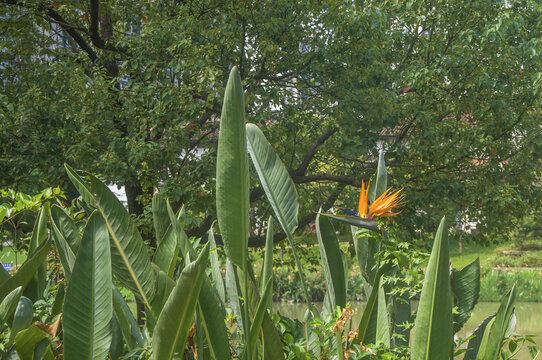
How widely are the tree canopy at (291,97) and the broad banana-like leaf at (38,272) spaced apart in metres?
2.87

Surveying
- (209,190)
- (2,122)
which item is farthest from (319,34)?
(2,122)

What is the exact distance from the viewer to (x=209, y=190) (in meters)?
4.89

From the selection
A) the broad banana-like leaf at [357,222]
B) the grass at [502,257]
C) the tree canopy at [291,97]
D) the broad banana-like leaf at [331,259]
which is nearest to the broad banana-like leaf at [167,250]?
the broad banana-like leaf at [331,259]

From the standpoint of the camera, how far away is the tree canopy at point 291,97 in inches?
193

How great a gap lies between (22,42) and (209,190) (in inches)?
98.6

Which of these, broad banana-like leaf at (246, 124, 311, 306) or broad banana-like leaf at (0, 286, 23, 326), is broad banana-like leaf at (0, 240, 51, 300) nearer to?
broad banana-like leaf at (0, 286, 23, 326)

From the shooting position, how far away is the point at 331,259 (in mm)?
1614

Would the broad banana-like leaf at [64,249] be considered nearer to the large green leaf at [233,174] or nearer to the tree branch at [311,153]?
the large green leaf at [233,174]

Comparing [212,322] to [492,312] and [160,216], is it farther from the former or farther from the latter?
[492,312]

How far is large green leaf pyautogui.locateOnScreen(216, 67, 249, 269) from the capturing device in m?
1.23

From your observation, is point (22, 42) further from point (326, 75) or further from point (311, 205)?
point (311, 205)

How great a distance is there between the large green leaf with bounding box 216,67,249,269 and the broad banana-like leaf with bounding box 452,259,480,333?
0.61 meters

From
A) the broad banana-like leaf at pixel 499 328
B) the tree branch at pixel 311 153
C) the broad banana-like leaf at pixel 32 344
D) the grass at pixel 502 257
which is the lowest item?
the broad banana-like leaf at pixel 499 328

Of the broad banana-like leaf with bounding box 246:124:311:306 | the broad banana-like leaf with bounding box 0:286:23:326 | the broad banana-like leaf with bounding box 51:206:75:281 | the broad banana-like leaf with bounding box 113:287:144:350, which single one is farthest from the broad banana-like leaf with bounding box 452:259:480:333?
the broad banana-like leaf with bounding box 0:286:23:326
